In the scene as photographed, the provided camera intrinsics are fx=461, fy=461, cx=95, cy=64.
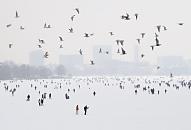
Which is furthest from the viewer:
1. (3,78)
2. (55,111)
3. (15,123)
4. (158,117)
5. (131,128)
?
(3,78)

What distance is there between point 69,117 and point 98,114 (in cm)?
296

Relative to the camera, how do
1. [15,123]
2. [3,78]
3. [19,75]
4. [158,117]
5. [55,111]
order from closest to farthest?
1. [15,123]
2. [158,117]
3. [55,111]
4. [3,78]
5. [19,75]

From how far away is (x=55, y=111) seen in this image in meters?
34.5

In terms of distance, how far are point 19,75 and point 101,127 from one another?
15338 cm

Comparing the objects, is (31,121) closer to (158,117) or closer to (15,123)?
(15,123)

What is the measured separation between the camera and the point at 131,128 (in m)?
24.0

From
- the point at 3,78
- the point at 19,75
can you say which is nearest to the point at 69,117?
the point at 3,78

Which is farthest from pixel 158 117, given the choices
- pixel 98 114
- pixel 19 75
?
pixel 19 75

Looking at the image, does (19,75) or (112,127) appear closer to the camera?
(112,127)

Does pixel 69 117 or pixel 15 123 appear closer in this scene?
pixel 15 123

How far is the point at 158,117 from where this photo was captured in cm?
2931

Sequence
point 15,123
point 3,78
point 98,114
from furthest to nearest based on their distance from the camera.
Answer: point 3,78 < point 98,114 < point 15,123

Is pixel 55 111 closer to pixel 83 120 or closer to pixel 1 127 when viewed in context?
pixel 83 120

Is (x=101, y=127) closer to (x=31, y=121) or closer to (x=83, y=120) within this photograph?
(x=83, y=120)
